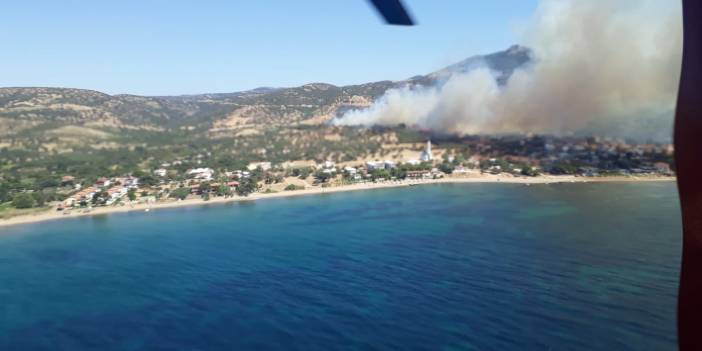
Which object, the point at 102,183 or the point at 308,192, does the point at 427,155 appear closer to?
the point at 308,192

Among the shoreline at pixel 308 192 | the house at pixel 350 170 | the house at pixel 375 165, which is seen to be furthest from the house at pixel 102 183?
the house at pixel 375 165

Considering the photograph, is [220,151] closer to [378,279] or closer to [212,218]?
[212,218]

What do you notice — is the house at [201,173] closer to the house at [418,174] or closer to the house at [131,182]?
the house at [131,182]

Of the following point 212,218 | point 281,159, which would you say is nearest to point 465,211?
point 212,218

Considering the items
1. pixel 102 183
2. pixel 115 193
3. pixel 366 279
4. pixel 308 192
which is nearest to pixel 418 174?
pixel 308 192

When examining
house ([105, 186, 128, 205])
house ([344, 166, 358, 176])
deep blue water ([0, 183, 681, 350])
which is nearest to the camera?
deep blue water ([0, 183, 681, 350])

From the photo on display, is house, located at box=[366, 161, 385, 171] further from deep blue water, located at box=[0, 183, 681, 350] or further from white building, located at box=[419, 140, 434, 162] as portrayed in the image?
deep blue water, located at box=[0, 183, 681, 350]

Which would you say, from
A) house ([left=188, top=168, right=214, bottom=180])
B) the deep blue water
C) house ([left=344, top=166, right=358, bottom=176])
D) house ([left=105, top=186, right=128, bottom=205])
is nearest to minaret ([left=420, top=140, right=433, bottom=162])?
house ([left=344, top=166, right=358, bottom=176])
